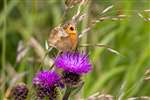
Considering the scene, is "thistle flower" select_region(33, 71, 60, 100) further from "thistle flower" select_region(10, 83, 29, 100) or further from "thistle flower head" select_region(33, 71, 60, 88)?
"thistle flower" select_region(10, 83, 29, 100)

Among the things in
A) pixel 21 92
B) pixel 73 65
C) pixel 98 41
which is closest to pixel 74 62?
pixel 73 65

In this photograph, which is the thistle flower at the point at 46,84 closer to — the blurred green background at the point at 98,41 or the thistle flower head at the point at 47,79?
the thistle flower head at the point at 47,79

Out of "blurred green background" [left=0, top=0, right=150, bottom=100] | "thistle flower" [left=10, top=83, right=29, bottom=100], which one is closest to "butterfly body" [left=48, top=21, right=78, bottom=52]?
"thistle flower" [left=10, top=83, right=29, bottom=100]

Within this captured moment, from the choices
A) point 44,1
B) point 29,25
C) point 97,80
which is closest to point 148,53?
point 97,80

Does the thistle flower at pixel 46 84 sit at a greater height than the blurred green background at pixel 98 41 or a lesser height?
greater

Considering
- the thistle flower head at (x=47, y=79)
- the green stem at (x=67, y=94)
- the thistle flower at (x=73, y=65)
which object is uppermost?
the thistle flower at (x=73, y=65)

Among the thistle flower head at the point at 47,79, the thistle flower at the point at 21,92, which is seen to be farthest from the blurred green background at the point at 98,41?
the thistle flower head at the point at 47,79

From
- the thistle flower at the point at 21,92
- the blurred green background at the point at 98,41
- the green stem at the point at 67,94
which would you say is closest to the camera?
the green stem at the point at 67,94

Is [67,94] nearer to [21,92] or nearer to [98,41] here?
[21,92]
